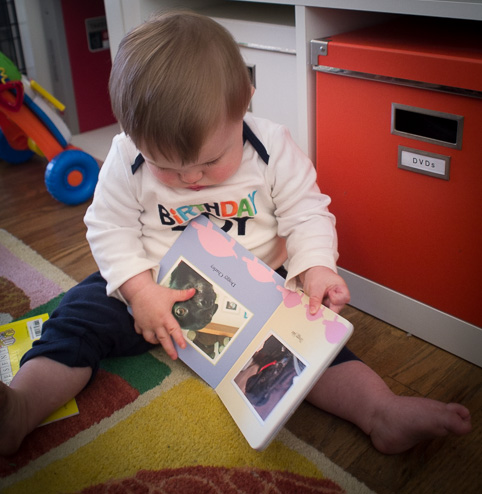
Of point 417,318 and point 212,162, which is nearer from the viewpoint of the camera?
point 212,162

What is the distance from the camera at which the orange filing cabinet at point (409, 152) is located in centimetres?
73

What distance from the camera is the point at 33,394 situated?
0.74 m

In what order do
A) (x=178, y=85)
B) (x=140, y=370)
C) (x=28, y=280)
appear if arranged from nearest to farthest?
(x=178, y=85) < (x=140, y=370) < (x=28, y=280)

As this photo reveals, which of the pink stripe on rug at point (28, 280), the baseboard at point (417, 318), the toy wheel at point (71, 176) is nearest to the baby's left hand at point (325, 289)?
the baseboard at point (417, 318)

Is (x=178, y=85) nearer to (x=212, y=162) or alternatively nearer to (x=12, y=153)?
(x=212, y=162)

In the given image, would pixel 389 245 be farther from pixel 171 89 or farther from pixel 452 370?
pixel 171 89

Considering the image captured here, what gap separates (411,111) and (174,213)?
35cm

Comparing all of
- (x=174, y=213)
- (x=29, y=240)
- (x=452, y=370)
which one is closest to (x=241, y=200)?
(x=174, y=213)

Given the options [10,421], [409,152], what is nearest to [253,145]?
[409,152]

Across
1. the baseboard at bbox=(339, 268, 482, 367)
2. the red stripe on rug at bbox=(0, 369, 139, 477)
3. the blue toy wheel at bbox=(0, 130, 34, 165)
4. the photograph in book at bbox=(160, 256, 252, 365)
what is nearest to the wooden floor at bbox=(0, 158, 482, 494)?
the baseboard at bbox=(339, 268, 482, 367)

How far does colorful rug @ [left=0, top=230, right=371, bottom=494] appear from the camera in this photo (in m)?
0.67

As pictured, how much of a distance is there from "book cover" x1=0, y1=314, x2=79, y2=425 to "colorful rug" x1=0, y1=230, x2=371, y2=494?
1 centimetres

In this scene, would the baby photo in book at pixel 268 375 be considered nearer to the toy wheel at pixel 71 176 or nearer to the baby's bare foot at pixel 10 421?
the baby's bare foot at pixel 10 421

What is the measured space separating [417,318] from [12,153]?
47.5 inches
